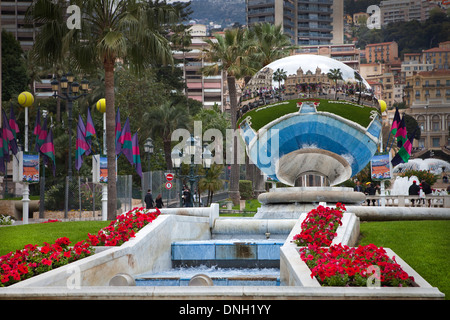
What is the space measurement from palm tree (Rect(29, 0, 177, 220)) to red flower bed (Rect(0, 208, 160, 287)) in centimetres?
980

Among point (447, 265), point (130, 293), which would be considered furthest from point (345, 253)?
point (130, 293)

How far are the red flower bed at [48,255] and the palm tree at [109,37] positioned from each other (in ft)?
32.2

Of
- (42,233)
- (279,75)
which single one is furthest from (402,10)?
(42,233)

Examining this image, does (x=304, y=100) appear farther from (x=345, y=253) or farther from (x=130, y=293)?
(x=130, y=293)

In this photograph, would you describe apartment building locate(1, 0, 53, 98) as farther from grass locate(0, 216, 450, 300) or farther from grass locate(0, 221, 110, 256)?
grass locate(0, 216, 450, 300)

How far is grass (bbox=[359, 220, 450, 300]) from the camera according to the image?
29.2 feet

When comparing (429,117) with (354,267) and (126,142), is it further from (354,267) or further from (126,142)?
(354,267)

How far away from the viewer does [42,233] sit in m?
15.5

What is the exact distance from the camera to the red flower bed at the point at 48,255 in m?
8.50

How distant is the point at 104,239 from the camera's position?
1166 cm

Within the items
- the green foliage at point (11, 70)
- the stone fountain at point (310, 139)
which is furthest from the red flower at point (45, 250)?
the green foliage at point (11, 70)

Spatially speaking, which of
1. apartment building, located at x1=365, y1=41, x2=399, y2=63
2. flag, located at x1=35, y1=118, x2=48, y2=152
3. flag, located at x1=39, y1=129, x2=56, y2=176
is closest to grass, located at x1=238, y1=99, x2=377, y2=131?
flag, located at x1=39, y1=129, x2=56, y2=176
